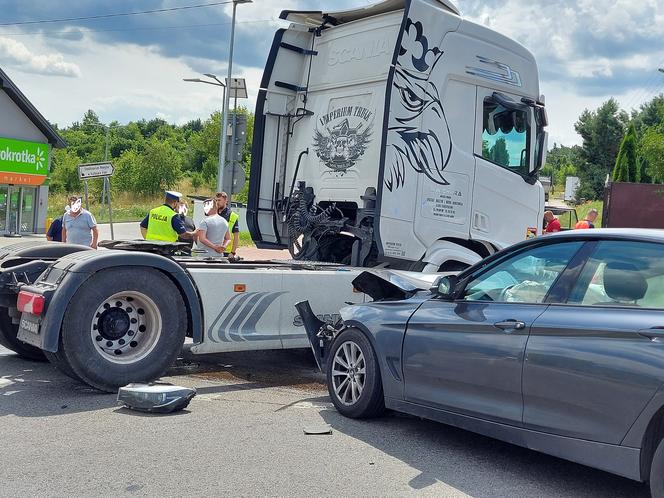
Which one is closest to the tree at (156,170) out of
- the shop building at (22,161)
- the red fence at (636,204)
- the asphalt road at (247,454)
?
the shop building at (22,161)

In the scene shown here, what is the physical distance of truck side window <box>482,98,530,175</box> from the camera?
853 centimetres

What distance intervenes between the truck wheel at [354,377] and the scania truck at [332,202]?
0.77m

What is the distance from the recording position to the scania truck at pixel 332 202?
20.1 feet

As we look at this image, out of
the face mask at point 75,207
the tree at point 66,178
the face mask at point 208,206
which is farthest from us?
the tree at point 66,178

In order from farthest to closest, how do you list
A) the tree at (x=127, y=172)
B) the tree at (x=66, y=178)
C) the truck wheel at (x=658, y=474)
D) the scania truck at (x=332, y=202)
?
the tree at (x=66, y=178) → the tree at (x=127, y=172) → the scania truck at (x=332, y=202) → the truck wheel at (x=658, y=474)

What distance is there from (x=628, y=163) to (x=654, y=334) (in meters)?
40.8

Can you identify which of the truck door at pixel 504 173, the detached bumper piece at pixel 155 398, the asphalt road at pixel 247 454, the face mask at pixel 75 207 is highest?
the truck door at pixel 504 173

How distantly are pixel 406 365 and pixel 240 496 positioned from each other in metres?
1.66

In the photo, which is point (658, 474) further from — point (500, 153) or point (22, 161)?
point (22, 161)

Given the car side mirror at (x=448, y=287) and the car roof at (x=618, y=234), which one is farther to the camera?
the car side mirror at (x=448, y=287)

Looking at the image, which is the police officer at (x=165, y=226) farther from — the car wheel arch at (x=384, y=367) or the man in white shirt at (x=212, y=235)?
the car wheel arch at (x=384, y=367)

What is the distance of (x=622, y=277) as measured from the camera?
426 centimetres

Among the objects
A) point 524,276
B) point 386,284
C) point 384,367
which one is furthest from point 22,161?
point 524,276

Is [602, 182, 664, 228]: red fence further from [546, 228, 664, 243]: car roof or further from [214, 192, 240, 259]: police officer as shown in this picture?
[546, 228, 664, 243]: car roof
